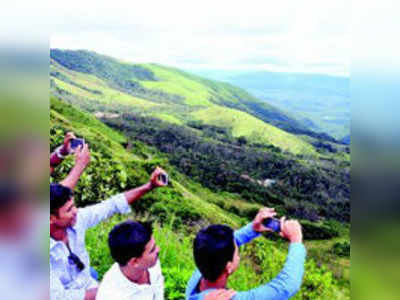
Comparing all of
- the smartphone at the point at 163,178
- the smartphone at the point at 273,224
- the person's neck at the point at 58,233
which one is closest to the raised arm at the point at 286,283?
the smartphone at the point at 273,224

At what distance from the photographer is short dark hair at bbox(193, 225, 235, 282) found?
131 inches

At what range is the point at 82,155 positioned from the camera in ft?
13.8

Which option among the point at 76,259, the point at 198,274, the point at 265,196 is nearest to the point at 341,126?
the point at 265,196

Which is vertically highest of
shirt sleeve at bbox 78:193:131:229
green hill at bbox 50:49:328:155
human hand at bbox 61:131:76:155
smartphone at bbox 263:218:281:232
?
green hill at bbox 50:49:328:155

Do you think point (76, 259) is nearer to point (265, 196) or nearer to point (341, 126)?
point (265, 196)

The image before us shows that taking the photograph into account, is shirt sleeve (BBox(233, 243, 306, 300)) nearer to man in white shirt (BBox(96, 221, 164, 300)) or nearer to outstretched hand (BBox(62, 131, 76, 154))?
man in white shirt (BBox(96, 221, 164, 300))

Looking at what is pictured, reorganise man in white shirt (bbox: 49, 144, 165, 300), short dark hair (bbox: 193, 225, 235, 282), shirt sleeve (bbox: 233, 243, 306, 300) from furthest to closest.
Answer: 1. man in white shirt (bbox: 49, 144, 165, 300)
2. short dark hair (bbox: 193, 225, 235, 282)
3. shirt sleeve (bbox: 233, 243, 306, 300)

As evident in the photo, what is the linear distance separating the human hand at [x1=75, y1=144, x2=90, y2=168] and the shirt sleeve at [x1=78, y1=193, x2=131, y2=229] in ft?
1.03

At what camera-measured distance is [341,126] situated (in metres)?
3.89

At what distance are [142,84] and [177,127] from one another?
0.43 meters

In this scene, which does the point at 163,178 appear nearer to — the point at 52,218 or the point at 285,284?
the point at 52,218

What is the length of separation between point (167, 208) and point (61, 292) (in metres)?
0.91

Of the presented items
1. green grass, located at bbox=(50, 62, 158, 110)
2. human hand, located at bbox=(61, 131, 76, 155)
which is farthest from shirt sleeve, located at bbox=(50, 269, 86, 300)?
green grass, located at bbox=(50, 62, 158, 110)

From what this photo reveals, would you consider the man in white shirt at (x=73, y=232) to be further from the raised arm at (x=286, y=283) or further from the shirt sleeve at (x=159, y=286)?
the raised arm at (x=286, y=283)
